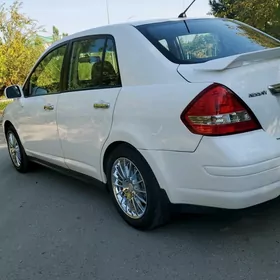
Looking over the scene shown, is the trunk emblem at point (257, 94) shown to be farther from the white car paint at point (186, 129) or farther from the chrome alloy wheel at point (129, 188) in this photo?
the chrome alloy wheel at point (129, 188)

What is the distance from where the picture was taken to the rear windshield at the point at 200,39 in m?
3.02

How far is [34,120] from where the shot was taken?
15.0ft

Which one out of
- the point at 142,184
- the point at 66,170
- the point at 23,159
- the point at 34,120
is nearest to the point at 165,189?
the point at 142,184

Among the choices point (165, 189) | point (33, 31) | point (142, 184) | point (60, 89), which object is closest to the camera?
point (165, 189)

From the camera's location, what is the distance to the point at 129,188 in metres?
3.33

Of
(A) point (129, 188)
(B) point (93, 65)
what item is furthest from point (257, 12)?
(A) point (129, 188)

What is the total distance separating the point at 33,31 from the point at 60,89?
15038 millimetres

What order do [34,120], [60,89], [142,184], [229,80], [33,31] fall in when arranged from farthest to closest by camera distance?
[33,31], [34,120], [60,89], [142,184], [229,80]

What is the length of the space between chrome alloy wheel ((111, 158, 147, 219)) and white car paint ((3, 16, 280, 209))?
217mm

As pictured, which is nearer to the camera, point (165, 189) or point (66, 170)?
point (165, 189)

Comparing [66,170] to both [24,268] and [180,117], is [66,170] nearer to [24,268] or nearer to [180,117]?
[24,268]

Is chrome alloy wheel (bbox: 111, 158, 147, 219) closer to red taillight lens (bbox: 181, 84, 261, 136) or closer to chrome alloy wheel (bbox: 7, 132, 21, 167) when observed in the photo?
red taillight lens (bbox: 181, 84, 261, 136)

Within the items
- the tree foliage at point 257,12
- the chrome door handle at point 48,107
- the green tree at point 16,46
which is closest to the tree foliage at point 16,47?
the green tree at point 16,46

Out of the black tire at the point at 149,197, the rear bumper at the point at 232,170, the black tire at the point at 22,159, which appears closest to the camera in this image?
the rear bumper at the point at 232,170
